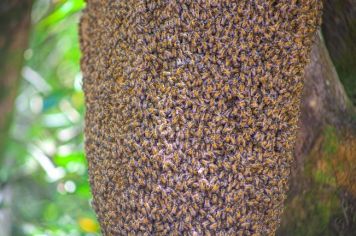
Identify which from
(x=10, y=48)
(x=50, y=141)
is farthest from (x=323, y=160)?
(x=50, y=141)

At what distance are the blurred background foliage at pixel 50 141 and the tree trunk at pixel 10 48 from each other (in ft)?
1.71

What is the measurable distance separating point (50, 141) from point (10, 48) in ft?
10.2

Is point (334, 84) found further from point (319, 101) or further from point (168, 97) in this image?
point (168, 97)

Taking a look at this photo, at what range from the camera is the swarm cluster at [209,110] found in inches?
66.2

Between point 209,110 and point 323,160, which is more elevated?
point 209,110

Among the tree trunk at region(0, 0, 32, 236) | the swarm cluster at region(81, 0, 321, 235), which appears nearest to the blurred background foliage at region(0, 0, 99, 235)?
the tree trunk at region(0, 0, 32, 236)

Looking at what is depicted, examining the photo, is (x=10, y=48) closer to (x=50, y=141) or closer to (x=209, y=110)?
(x=209, y=110)

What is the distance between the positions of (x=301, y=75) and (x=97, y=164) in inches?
26.8

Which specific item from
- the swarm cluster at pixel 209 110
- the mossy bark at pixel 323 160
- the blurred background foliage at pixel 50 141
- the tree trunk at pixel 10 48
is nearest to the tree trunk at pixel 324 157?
the mossy bark at pixel 323 160

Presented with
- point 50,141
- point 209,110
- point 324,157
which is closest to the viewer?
point 209,110

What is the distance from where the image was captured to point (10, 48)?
309 cm

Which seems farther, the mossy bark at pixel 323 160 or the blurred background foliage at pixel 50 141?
the blurred background foliage at pixel 50 141

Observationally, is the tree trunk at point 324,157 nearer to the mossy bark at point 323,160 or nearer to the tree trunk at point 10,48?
the mossy bark at point 323,160

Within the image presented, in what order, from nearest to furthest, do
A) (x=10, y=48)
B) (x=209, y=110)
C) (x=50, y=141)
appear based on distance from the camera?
(x=209, y=110) < (x=10, y=48) < (x=50, y=141)
